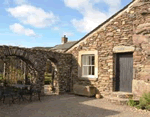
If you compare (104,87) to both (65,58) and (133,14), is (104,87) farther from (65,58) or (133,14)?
(133,14)

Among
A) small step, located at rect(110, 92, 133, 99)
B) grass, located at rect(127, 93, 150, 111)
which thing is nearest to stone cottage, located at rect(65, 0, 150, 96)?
small step, located at rect(110, 92, 133, 99)

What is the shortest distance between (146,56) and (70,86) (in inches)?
195

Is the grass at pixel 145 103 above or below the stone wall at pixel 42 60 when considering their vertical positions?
below

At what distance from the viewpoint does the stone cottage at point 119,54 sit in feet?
25.9

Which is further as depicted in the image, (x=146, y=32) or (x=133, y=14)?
(x=133, y=14)

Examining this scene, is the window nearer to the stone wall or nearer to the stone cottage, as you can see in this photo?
the stone cottage

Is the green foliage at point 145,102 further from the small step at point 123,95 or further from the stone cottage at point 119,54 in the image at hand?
the small step at point 123,95

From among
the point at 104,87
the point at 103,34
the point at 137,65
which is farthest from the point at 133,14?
the point at 104,87

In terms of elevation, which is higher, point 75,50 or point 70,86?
point 75,50

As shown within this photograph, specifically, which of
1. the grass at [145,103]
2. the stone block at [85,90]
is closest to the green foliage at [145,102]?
the grass at [145,103]

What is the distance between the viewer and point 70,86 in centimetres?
1066

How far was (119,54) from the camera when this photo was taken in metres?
8.84

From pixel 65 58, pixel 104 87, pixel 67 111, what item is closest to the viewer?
pixel 67 111

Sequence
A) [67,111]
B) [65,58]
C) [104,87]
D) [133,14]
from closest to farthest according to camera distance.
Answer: [67,111] → [133,14] → [104,87] → [65,58]
